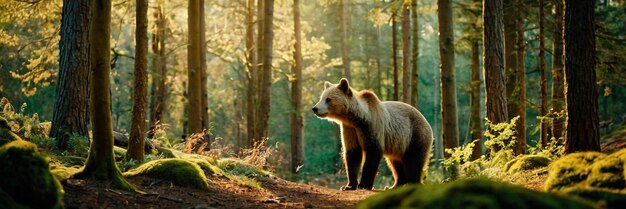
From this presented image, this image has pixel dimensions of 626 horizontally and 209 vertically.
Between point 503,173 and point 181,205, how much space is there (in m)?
5.26

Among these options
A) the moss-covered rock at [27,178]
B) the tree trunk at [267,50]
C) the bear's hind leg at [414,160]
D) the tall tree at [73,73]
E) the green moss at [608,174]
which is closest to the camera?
the moss-covered rock at [27,178]

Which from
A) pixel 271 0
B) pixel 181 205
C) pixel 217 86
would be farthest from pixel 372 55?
pixel 181 205

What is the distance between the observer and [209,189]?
7988mm

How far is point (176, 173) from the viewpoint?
8.00 metres

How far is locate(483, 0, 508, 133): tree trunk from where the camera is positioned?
11078mm

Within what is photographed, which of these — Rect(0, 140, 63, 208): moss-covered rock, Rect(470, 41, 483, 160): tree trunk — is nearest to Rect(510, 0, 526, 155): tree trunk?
Rect(470, 41, 483, 160): tree trunk

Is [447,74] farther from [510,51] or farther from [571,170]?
[571,170]

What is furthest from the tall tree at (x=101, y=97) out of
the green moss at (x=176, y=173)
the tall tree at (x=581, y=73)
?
the tall tree at (x=581, y=73)

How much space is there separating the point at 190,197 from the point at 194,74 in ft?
31.7

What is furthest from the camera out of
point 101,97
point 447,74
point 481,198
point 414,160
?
point 447,74

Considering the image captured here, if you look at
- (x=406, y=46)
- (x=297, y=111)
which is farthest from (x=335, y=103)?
(x=297, y=111)

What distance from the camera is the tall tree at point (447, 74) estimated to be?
539 inches

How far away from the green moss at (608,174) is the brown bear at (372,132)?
531 centimetres

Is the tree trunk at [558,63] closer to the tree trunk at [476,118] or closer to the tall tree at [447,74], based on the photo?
the tree trunk at [476,118]
